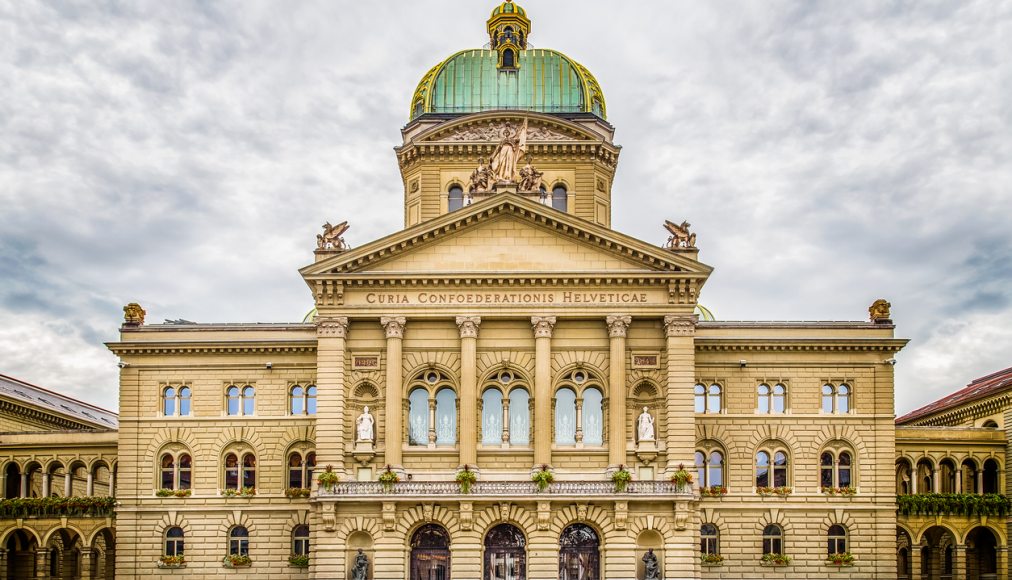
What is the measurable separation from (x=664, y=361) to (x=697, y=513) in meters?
7.56

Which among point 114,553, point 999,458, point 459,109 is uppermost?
point 459,109

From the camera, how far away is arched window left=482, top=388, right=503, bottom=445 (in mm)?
61219

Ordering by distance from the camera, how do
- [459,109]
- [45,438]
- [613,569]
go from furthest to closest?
[459,109] → [45,438] → [613,569]

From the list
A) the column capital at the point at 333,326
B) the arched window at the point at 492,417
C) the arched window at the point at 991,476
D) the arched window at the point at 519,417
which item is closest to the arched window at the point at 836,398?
the arched window at the point at 991,476

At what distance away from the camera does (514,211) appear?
Answer: 202 ft

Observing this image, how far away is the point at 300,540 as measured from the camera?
65.9 meters

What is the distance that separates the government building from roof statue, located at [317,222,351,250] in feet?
0.52

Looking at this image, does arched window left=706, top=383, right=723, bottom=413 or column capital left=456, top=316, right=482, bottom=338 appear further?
arched window left=706, top=383, right=723, bottom=413

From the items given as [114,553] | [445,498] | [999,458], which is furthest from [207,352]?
[999,458]

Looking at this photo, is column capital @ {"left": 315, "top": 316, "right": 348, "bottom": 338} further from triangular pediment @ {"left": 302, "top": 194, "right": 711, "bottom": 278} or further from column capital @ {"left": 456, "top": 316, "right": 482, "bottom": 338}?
column capital @ {"left": 456, "top": 316, "right": 482, "bottom": 338}

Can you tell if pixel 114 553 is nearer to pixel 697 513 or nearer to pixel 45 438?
pixel 45 438

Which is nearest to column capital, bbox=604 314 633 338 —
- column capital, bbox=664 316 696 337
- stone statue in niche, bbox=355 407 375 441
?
column capital, bbox=664 316 696 337

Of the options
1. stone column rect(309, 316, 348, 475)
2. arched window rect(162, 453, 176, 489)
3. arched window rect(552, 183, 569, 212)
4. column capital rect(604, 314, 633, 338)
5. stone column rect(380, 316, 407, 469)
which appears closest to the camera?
stone column rect(309, 316, 348, 475)

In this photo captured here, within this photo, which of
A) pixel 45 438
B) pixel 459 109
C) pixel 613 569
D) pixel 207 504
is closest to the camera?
pixel 613 569
